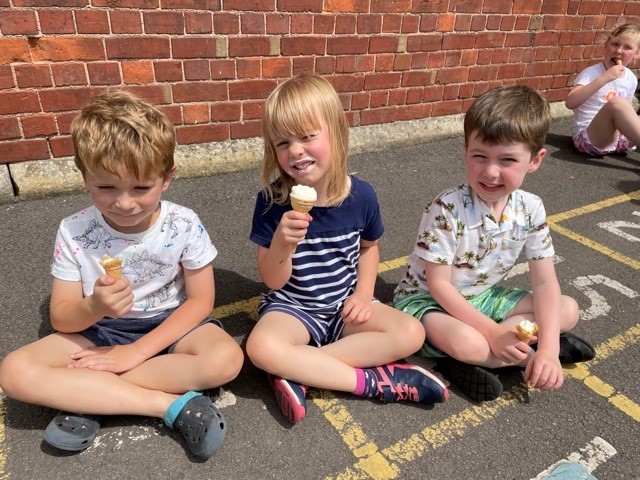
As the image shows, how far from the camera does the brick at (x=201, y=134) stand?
413 cm

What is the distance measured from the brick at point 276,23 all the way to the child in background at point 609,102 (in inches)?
131

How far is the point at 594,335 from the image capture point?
2.70m

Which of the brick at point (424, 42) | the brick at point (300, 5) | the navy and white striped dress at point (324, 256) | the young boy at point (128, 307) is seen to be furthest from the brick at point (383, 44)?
the young boy at point (128, 307)


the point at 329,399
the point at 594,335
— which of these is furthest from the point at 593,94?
the point at 329,399

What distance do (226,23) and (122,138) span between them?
2.41 metres

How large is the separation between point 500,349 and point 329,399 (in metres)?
0.79

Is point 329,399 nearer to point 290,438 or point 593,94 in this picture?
point 290,438

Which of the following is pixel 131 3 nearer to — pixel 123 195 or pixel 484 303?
pixel 123 195

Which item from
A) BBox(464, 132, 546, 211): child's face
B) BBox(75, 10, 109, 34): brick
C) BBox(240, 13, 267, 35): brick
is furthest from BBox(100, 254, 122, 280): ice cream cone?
BBox(240, 13, 267, 35): brick

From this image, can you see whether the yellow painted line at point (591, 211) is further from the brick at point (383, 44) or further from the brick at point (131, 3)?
the brick at point (131, 3)

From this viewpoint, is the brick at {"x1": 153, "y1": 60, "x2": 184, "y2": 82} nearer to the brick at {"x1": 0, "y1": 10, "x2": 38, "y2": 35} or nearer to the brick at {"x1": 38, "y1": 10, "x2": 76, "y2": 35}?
the brick at {"x1": 38, "y1": 10, "x2": 76, "y2": 35}

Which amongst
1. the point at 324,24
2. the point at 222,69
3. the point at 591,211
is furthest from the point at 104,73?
the point at 591,211

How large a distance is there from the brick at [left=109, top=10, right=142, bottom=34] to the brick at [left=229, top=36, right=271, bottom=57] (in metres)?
0.71

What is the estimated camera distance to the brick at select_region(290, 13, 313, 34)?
13.7 ft
